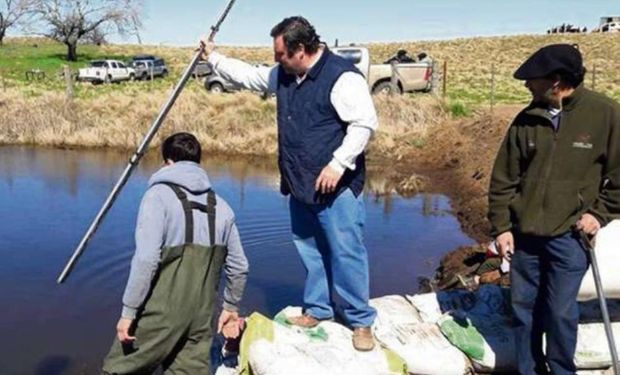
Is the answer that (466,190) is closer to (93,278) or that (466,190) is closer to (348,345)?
(93,278)

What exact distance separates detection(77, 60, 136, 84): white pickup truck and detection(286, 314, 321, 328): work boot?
3015cm

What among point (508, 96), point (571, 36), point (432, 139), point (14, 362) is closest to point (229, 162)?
point (432, 139)

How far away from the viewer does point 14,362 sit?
4953mm

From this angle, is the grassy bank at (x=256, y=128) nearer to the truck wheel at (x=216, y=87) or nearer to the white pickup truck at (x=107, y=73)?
the truck wheel at (x=216, y=87)

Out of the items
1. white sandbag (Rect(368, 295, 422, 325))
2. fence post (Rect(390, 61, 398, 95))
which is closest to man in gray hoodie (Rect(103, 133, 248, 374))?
white sandbag (Rect(368, 295, 422, 325))

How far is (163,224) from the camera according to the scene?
312 cm

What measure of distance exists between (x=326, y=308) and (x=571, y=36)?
184ft

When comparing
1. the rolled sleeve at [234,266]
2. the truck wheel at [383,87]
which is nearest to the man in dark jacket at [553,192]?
the rolled sleeve at [234,266]

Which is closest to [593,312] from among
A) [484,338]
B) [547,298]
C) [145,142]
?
[484,338]

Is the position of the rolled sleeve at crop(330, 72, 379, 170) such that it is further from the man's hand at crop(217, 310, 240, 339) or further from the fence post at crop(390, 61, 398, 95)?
the fence post at crop(390, 61, 398, 95)

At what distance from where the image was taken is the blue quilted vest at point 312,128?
3.63 meters

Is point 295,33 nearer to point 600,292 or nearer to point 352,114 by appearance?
point 352,114

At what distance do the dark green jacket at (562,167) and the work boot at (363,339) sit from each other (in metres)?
0.97

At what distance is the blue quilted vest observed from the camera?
3.63 m
